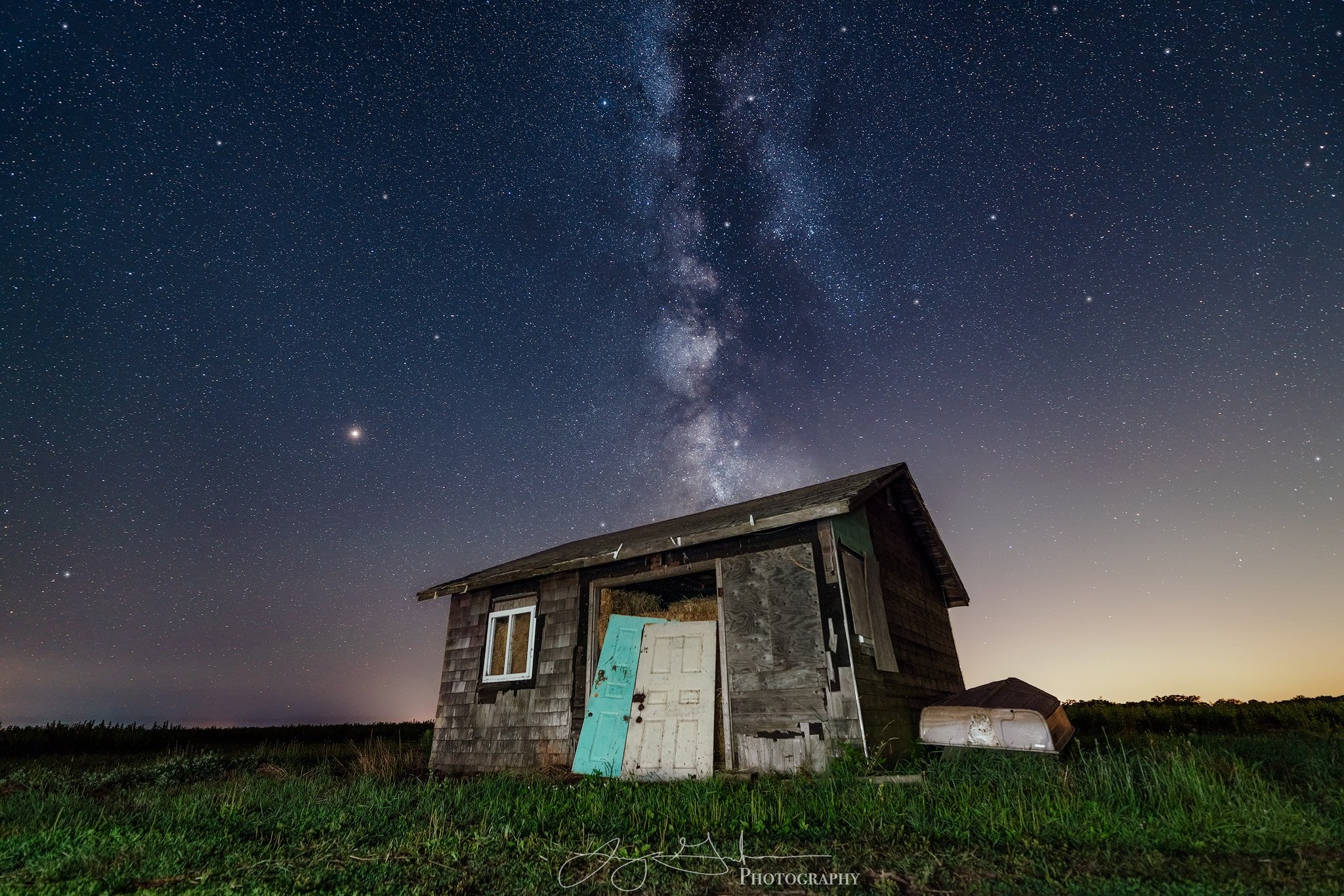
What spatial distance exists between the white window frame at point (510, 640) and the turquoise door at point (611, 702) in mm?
1649

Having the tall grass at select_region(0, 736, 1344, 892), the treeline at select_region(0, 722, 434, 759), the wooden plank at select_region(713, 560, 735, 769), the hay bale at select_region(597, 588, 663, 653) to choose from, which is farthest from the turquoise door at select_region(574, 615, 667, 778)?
the treeline at select_region(0, 722, 434, 759)

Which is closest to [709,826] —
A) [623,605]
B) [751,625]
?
[751,625]

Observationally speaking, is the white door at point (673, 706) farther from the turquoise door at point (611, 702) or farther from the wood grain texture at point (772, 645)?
the wood grain texture at point (772, 645)

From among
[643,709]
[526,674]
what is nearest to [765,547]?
[643,709]

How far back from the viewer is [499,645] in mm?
12258

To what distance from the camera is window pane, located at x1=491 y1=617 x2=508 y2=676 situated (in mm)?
12013

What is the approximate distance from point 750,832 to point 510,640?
7861mm

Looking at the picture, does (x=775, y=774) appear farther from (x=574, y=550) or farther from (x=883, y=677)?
(x=574, y=550)

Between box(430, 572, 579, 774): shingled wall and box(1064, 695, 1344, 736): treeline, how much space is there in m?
14.3

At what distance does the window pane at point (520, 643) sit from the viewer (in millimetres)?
11695

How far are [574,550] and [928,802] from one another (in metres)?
8.99

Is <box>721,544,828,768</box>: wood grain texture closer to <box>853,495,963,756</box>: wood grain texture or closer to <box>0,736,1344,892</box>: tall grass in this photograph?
<box>853,495,963,756</box>: wood grain texture

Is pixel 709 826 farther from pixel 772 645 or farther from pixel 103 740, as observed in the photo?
pixel 103 740

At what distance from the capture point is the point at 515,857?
4.56 metres
